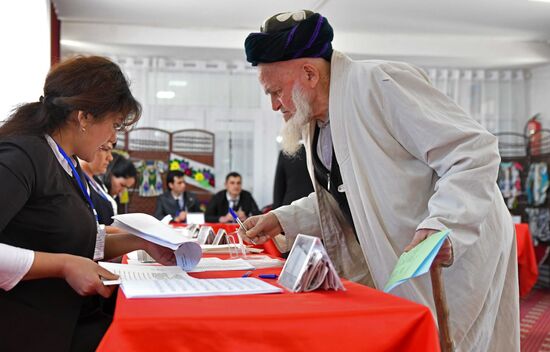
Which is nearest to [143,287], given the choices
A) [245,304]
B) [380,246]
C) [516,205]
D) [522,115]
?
[245,304]

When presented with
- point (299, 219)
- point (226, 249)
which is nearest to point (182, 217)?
point (226, 249)

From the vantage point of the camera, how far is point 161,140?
738 centimetres

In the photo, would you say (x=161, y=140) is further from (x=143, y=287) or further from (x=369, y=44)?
(x=143, y=287)

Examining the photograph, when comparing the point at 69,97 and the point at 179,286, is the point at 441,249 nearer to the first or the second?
the point at 179,286

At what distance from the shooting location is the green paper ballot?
93 centimetres

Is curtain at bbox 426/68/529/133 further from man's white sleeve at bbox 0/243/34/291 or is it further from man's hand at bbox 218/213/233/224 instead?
man's white sleeve at bbox 0/243/34/291

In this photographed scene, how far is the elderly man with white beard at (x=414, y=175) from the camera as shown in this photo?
1327mm

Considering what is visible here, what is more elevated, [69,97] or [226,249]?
[69,97]

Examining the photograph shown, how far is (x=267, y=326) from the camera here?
0.89m

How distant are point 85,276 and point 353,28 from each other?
6248 millimetres

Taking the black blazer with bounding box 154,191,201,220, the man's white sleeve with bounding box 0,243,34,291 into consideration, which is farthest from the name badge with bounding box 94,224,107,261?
the black blazer with bounding box 154,191,201,220

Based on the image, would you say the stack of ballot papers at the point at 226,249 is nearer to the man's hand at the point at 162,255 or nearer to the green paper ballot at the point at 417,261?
the man's hand at the point at 162,255

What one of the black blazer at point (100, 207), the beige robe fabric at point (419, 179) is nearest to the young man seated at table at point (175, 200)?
the black blazer at point (100, 207)

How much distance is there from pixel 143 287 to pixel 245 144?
665cm
